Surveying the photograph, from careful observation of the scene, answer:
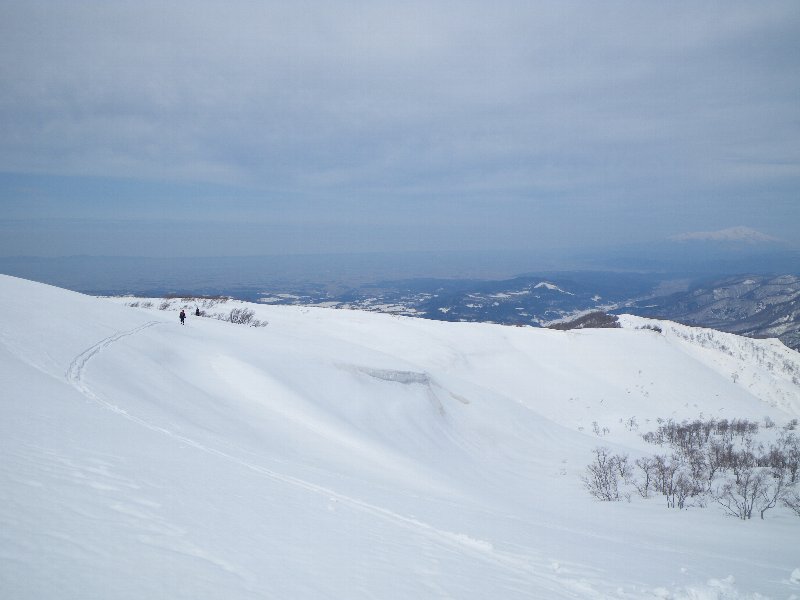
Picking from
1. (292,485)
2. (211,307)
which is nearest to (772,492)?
(292,485)

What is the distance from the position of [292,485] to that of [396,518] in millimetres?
1938

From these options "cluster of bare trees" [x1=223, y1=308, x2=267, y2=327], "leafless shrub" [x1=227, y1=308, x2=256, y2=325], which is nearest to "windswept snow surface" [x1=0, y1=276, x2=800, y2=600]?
"cluster of bare trees" [x1=223, y1=308, x2=267, y2=327]

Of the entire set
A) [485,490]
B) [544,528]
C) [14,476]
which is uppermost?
[14,476]

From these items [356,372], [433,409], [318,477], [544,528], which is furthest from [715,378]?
[318,477]

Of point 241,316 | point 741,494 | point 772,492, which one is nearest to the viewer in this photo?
point 741,494

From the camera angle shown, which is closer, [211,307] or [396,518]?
[396,518]

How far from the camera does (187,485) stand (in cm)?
605

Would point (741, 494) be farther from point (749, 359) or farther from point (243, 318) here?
point (749, 359)

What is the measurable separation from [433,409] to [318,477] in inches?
554

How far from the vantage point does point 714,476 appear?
16531mm

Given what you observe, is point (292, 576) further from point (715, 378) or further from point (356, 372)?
point (715, 378)

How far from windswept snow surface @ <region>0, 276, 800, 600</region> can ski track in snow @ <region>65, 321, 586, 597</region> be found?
0.17ft

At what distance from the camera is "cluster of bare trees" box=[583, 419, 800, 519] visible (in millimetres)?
13516

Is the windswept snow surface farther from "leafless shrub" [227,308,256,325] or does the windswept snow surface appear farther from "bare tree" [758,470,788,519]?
"leafless shrub" [227,308,256,325]
